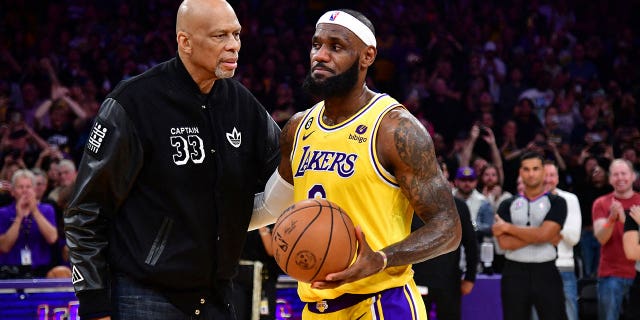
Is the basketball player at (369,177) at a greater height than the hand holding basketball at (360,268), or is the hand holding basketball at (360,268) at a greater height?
the basketball player at (369,177)

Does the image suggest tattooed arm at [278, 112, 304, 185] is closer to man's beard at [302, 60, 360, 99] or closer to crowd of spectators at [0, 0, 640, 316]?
man's beard at [302, 60, 360, 99]

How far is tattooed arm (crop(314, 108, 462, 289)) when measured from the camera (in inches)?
A: 155

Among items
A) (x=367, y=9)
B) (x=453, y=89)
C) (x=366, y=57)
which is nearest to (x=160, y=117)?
(x=366, y=57)

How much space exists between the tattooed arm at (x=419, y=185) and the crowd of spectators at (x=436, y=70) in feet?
21.0

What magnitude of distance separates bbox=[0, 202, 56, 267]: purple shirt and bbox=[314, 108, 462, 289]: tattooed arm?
4986mm

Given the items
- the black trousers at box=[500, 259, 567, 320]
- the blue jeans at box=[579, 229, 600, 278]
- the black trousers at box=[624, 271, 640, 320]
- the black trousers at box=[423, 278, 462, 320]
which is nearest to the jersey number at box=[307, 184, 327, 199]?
the black trousers at box=[423, 278, 462, 320]

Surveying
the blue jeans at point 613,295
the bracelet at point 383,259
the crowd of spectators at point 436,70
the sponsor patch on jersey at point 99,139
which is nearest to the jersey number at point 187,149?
the sponsor patch on jersey at point 99,139

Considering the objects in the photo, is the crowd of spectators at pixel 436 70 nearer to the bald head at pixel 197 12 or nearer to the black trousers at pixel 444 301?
the black trousers at pixel 444 301

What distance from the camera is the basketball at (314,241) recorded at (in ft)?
12.2

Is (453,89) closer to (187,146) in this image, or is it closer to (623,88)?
(623,88)

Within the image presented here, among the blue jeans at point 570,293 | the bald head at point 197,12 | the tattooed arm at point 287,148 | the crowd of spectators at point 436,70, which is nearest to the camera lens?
the bald head at point 197,12

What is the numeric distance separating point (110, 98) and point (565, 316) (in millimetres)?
5831

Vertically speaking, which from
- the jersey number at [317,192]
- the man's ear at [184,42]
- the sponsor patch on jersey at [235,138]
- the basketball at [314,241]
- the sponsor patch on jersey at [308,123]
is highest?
the man's ear at [184,42]

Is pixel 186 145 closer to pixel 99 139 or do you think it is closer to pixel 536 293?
pixel 99 139
